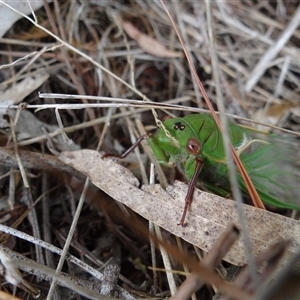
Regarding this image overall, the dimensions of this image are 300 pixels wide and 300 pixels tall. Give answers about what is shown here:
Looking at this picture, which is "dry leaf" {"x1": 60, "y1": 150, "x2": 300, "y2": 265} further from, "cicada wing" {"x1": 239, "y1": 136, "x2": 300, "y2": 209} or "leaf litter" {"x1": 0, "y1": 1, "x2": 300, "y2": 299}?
"cicada wing" {"x1": 239, "y1": 136, "x2": 300, "y2": 209}

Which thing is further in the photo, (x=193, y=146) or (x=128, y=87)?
(x=128, y=87)

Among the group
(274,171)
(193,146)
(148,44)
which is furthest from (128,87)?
(274,171)

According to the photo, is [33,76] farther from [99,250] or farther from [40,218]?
[99,250]

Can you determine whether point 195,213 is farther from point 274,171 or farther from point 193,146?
point 274,171

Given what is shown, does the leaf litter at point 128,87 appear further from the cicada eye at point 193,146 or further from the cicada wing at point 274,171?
the cicada wing at point 274,171

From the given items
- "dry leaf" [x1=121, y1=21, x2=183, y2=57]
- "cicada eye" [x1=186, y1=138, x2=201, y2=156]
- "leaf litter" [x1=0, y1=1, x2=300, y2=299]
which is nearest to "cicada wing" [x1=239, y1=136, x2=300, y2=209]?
"cicada eye" [x1=186, y1=138, x2=201, y2=156]

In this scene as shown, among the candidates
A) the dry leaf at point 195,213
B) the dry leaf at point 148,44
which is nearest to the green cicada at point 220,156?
the dry leaf at point 195,213

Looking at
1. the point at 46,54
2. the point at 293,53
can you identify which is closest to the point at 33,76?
the point at 46,54
